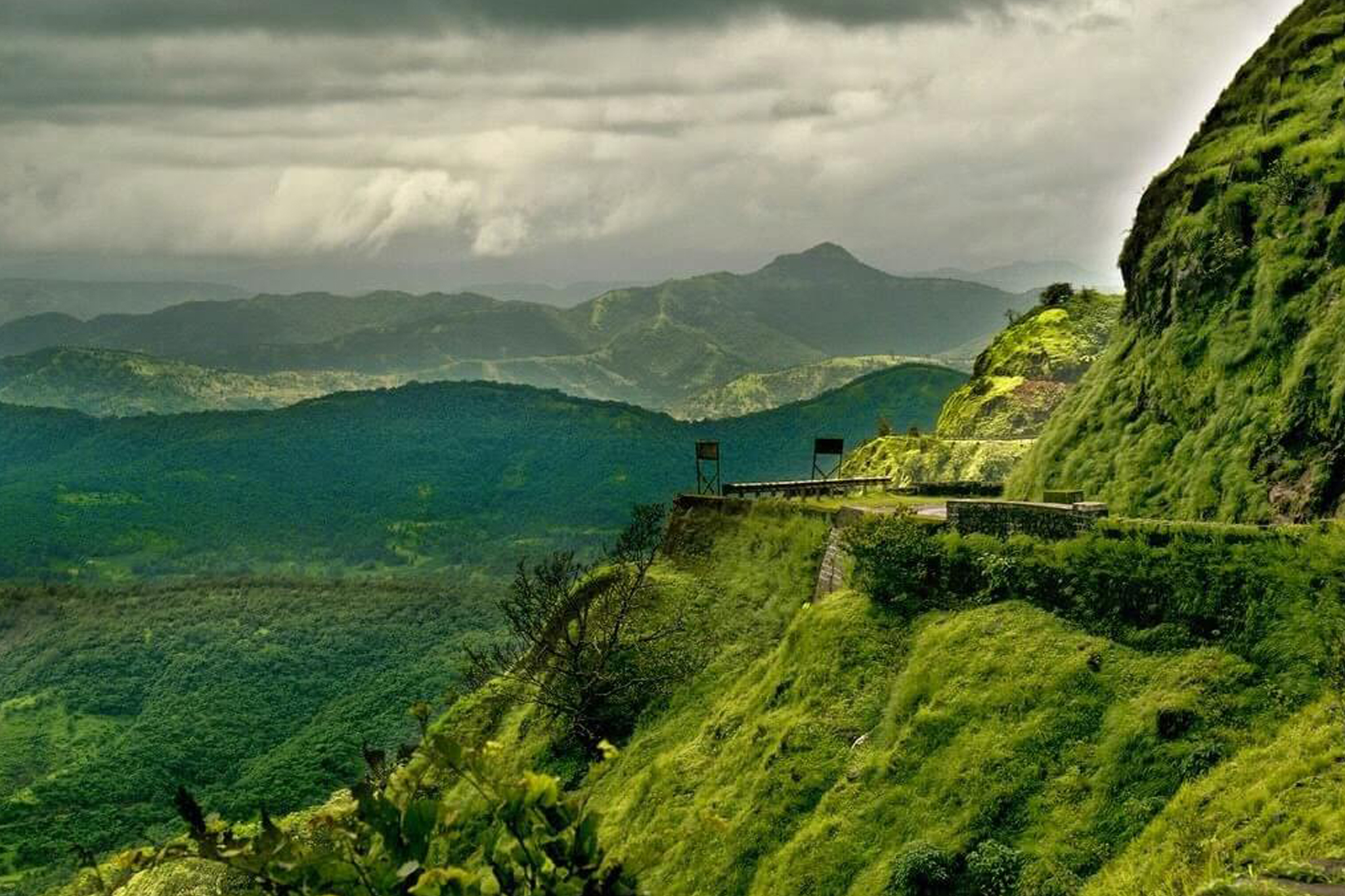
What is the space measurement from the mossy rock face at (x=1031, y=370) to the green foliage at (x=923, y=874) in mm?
87934

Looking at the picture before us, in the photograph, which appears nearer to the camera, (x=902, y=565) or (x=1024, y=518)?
(x=1024, y=518)

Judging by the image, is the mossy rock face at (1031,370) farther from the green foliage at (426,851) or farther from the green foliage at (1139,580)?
the green foliage at (426,851)

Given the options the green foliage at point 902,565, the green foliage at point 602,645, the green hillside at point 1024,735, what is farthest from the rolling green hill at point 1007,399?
the green hillside at point 1024,735

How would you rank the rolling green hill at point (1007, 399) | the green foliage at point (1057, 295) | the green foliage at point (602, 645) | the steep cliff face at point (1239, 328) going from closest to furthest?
the steep cliff face at point (1239, 328)
the green foliage at point (602, 645)
the rolling green hill at point (1007, 399)
the green foliage at point (1057, 295)

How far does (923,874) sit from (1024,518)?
11.3m

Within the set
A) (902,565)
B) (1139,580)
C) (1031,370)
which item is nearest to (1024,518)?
(902,565)

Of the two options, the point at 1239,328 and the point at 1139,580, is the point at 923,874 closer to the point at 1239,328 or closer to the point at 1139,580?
the point at 1139,580

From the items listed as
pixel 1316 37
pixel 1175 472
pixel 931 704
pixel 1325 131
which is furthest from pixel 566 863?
pixel 1316 37

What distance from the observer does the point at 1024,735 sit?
87.4 feet

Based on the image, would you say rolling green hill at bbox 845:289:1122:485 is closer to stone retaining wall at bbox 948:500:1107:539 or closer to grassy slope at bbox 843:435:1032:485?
grassy slope at bbox 843:435:1032:485

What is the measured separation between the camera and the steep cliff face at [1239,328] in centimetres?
3584

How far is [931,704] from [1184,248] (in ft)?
90.0

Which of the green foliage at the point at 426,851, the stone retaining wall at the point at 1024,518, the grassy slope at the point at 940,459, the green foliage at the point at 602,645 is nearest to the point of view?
the green foliage at the point at 426,851

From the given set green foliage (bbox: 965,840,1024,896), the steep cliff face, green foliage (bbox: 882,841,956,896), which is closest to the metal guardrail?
the steep cliff face
